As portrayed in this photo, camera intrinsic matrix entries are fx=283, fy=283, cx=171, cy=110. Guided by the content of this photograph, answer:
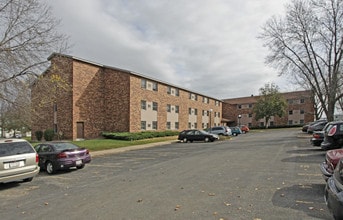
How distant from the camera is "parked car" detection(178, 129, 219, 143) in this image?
3047cm

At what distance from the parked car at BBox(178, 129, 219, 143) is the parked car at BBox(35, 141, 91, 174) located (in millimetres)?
19234

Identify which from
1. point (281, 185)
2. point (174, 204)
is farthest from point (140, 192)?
point (281, 185)

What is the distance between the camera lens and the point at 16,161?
9070mm

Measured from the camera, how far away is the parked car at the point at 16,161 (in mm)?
8742

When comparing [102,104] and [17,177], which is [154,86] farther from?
[17,177]

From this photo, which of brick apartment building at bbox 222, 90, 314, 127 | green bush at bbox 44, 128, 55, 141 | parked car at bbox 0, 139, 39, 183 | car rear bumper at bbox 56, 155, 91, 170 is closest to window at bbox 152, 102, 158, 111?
green bush at bbox 44, 128, 55, 141

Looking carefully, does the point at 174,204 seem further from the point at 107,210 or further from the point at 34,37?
the point at 34,37

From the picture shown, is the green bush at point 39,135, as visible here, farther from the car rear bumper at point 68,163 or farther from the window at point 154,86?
the car rear bumper at point 68,163

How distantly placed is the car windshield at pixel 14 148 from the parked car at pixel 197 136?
888 inches

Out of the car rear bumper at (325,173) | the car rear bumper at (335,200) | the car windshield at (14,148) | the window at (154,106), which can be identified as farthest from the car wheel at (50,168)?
the window at (154,106)

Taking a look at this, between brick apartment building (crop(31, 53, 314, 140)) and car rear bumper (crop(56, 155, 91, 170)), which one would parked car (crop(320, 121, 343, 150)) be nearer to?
car rear bumper (crop(56, 155, 91, 170))

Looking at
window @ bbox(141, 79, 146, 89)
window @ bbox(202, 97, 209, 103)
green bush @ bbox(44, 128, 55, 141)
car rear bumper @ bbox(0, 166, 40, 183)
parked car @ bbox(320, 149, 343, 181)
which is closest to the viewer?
parked car @ bbox(320, 149, 343, 181)

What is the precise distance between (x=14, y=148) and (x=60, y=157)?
2.58 m

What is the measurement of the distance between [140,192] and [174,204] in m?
1.55
